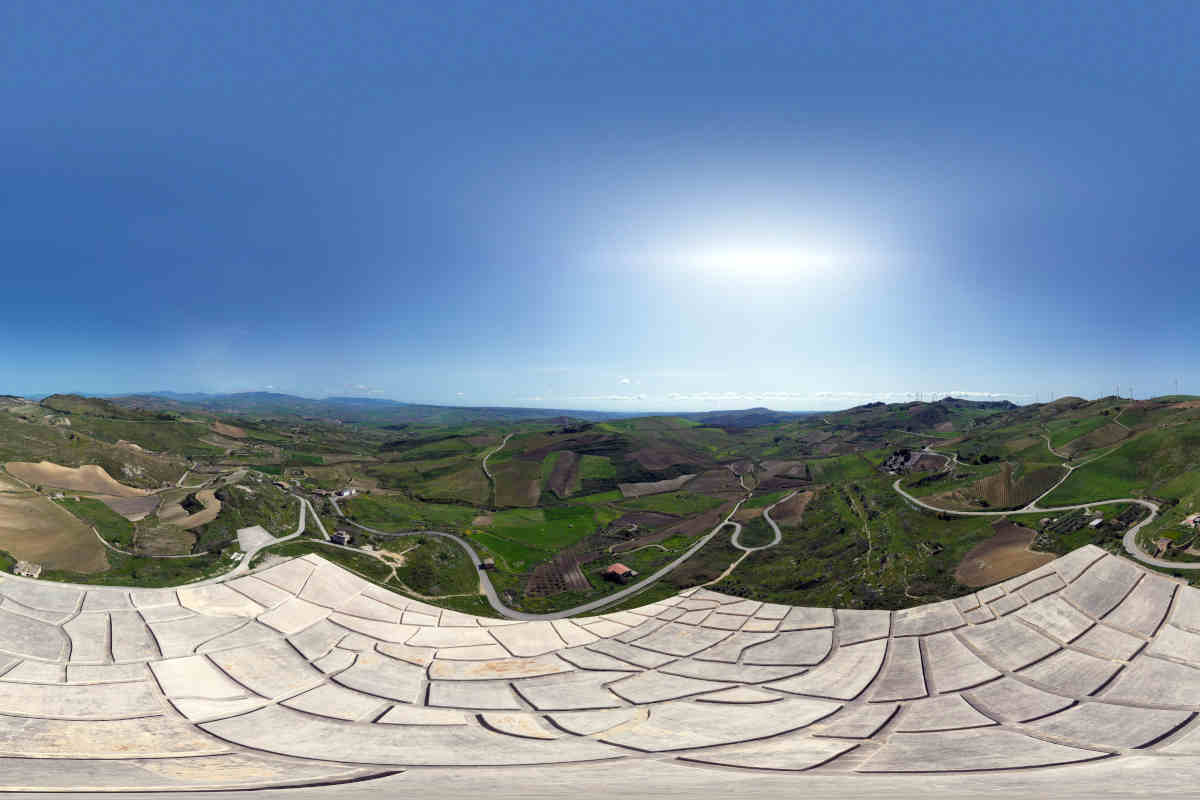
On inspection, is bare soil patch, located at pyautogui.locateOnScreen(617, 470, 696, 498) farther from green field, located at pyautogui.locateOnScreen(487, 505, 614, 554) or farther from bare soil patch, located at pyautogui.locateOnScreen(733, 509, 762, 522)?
bare soil patch, located at pyautogui.locateOnScreen(733, 509, 762, 522)

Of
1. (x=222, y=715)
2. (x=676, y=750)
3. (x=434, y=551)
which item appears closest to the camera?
(x=676, y=750)

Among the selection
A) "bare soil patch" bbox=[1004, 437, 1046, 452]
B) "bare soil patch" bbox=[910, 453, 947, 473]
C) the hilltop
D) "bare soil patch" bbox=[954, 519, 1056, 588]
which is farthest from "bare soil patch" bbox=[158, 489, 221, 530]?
"bare soil patch" bbox=[1004, 437, 1046, 452]

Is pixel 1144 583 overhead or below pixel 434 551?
overhead

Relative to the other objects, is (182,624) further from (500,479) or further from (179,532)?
(500,479)

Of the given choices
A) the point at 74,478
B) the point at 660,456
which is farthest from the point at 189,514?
the point at 660,456

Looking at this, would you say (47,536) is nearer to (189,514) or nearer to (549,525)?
(189,514)

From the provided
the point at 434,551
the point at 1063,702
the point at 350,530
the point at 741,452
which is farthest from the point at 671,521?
the point at 741,452

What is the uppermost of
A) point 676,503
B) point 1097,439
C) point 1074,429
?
point 1074,429
